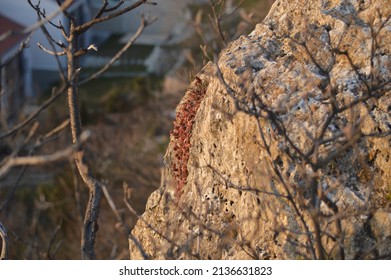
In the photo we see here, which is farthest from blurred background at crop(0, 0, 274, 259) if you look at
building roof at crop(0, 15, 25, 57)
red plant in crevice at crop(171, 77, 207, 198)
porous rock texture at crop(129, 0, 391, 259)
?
porous rock texture at crop(129, 0, 391, 259)

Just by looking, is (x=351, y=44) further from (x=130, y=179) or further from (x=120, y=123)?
(x=120, y=123)

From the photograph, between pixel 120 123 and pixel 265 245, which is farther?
pixel 120 123

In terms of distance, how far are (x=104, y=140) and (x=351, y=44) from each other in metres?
16.6

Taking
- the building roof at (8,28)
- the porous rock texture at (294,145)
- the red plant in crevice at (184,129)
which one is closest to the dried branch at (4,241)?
the porous rock texture at (294,145)

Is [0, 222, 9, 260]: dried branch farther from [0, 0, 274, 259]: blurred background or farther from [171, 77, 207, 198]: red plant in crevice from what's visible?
[171, 77, 207, 198]: red plant in crevice

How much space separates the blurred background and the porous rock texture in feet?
1.16

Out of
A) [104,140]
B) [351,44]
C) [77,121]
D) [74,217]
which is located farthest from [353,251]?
[104,140]

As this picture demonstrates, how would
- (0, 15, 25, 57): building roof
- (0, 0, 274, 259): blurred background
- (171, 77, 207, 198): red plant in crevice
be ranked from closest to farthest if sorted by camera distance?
(171, 77, 207, 198): red plant in crevice → (0, 0, 274, 259): blurred background → (0, 15, 25, 57): building roof

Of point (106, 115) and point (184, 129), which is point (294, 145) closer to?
point (184, 129)

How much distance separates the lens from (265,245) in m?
4.63

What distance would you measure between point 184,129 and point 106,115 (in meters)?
21.3

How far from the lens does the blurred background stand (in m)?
7.68

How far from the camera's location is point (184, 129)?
5.64 m

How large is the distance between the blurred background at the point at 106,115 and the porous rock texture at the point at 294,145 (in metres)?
0.35
